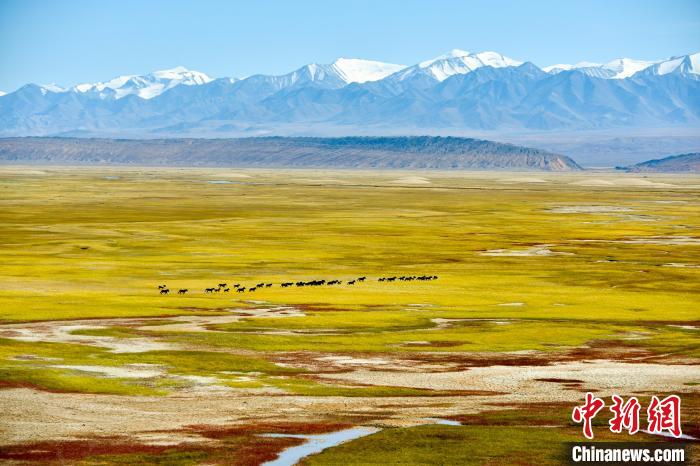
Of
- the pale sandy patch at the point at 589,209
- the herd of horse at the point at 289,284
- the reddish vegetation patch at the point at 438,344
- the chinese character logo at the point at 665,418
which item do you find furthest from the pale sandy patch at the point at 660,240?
the chinese character logo at the point at 665,418

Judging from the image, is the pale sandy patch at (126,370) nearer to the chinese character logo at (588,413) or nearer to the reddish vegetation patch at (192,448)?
the reddish vegetation patch at (192,448)

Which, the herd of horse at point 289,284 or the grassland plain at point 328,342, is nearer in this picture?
the grassland plain at point 328,342

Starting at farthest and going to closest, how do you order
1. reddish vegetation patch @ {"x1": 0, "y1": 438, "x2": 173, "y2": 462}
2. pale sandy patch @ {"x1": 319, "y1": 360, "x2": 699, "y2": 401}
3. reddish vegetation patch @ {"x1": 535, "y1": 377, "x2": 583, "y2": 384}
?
reddish vegetation patch @ {"x1": 535, "y1": 377, "x2": 583, "y2": 384}, pale sandy patch @ {"x1": 319, "y1": 360, "x2": 699, "y2": 401}, reddish vegetation patch @ {"x1": 0, "y1": 438, "x2": 173, "y2": 462}

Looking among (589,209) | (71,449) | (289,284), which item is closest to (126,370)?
(71,449)

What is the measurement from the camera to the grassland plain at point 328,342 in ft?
125

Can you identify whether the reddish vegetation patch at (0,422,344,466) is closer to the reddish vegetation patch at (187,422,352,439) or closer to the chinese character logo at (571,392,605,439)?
the reddish vegetation patch at (187,422,352,439)

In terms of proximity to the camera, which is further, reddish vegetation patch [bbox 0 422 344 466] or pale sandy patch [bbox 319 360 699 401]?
pale sandy patch [bbox 319 360 699 401]

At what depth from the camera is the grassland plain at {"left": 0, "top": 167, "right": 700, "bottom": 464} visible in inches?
1500

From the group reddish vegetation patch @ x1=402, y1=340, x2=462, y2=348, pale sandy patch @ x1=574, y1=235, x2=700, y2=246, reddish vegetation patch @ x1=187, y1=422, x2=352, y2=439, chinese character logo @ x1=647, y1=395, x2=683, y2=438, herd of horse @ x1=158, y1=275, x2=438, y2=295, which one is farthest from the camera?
pale sandy patch @ x1=574, y1=235, x2=700, y2=246

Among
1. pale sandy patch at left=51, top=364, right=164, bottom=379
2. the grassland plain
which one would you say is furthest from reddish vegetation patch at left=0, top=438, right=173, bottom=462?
pale sandy patch at left=51, top=364, right=164, bottom=379

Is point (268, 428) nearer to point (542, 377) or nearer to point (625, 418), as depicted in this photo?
point (625, 418)

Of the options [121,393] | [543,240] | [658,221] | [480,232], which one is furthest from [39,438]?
[658,221]

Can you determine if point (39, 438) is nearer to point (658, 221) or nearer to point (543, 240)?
point (543, 240)

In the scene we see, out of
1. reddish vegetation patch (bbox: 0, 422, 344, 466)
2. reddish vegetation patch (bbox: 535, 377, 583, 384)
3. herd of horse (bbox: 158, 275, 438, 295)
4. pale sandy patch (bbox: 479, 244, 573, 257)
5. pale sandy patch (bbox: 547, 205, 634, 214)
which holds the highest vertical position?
reddish vegetation patch (bbox: 0, 422, 344, 466)
